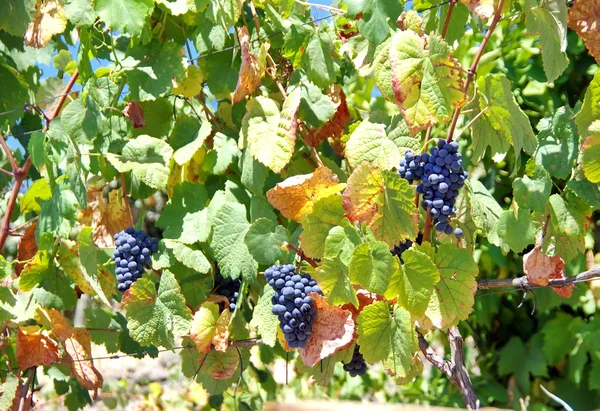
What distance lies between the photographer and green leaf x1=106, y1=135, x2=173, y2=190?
165 centimetres

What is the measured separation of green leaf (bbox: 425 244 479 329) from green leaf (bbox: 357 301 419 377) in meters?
0.05

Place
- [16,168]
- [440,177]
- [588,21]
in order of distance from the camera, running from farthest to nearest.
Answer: [16,168], [588,21], [440,177]

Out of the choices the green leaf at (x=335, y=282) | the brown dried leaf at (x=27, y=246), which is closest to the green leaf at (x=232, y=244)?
the green leaf at (x=335, y=282)

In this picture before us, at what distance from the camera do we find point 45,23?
1797 millimetres

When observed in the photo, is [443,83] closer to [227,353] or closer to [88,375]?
[227,353]

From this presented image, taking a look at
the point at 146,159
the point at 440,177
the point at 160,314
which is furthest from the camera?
the point at 146,159

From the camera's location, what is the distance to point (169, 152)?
1685 millimetres

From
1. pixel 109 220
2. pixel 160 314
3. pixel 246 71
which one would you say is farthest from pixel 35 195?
pixel 246 71

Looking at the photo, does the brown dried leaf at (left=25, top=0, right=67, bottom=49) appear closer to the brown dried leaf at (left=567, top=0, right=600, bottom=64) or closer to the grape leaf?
the grape leaf

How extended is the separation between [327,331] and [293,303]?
83 mm

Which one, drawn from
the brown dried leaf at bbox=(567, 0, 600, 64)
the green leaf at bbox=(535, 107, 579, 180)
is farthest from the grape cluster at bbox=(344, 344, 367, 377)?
the brown dried leaf at bbox=(567, 0, 600, 64)

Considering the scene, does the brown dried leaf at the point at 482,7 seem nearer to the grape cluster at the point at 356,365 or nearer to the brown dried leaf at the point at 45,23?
the grape cluster at the point at 356,365

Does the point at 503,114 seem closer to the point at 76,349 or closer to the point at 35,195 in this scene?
the point at 76,349

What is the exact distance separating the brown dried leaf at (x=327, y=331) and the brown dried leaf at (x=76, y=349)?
667mm
